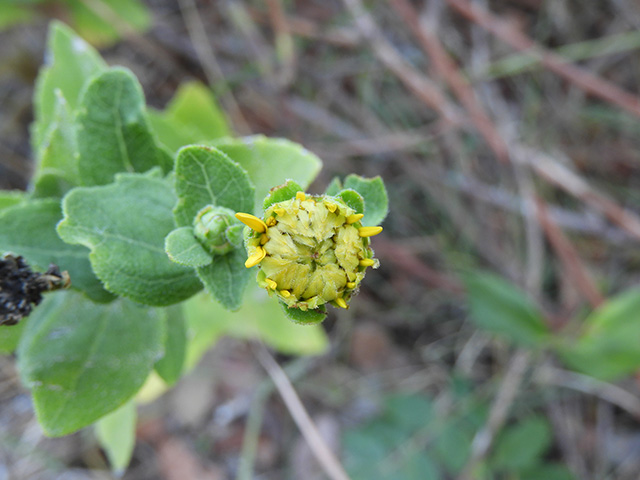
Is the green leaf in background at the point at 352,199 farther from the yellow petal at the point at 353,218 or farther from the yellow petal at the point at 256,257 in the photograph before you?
the yellow petal at the point at 256,257

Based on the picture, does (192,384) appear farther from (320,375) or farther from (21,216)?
(21,216)

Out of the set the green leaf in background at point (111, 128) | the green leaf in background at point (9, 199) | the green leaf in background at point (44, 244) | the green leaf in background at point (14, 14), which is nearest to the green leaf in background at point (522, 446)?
the green leaf in background at point (44, 244)

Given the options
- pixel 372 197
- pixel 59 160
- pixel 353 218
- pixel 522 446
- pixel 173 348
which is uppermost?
pixel 353 218

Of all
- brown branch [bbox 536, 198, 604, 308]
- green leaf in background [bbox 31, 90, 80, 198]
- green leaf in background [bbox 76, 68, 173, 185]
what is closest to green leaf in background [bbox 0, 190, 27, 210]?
green leaf in background [bbox 31, 90, 80, 198]

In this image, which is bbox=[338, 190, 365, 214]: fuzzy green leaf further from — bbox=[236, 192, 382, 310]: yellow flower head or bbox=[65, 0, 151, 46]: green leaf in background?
bbox=[65, 0, 151, 46]: green leaf in background

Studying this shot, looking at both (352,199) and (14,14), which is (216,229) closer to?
(352,199)

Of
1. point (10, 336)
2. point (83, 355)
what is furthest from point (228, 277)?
point (10, 336)
